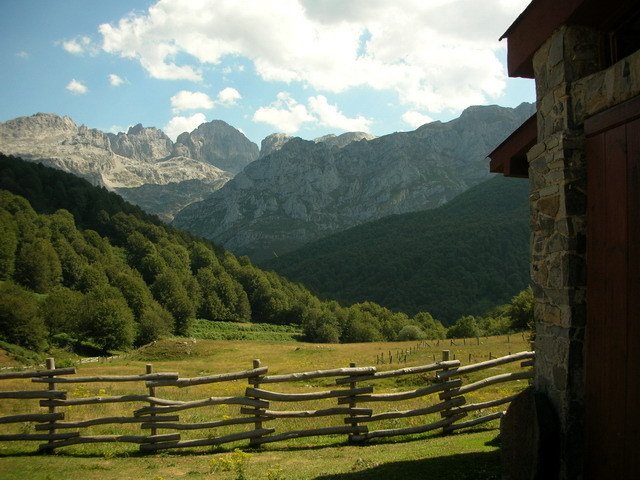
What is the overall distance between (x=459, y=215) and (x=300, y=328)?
367 feet

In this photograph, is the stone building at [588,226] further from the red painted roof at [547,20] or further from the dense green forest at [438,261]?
the dense green forest at [438,261]

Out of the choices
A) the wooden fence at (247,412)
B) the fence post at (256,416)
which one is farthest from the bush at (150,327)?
the fence post at (256,416)

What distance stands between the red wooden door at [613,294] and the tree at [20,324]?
53.3m

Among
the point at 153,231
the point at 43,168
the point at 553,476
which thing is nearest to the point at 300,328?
the point at 153,231

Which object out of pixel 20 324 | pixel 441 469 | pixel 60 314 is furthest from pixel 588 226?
pixel 60 314

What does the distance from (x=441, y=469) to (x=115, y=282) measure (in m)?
74.6

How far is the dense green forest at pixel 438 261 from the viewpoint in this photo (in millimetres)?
131500

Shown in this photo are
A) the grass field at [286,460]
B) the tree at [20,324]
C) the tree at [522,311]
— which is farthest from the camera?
the tree at [522,311]

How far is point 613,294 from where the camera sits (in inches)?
197

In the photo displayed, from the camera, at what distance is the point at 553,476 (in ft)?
17.9

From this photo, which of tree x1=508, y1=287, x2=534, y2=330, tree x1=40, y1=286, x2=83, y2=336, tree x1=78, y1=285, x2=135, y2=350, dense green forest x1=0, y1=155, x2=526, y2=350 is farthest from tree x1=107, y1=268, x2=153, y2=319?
tree x1=508, y1=287, x2=534, y2=330

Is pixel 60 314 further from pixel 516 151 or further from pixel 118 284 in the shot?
pixel 516 151

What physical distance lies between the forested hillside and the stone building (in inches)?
2081

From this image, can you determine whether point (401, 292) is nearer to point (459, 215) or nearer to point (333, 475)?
point (459, 215)
